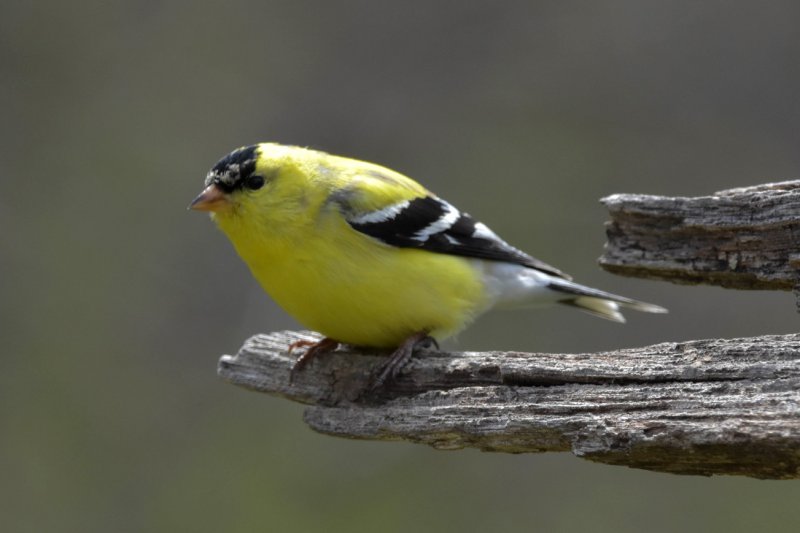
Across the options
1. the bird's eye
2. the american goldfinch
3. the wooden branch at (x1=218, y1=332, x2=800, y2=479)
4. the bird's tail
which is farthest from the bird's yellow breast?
the bird's tail

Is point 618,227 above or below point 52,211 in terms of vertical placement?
below

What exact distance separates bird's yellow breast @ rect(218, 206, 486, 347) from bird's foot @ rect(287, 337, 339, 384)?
0.33ft

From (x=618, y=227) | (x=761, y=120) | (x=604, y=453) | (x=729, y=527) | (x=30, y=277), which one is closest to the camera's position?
(x=604, y=453)

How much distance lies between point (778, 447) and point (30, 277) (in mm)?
6555

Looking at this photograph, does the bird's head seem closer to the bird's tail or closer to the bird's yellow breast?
the bird's yellow breast

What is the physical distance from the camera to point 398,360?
146 inches

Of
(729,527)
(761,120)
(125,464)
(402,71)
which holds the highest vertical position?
(402,71)

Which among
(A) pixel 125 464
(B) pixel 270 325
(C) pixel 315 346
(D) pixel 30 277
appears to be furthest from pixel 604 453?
(D) pixel 30 277

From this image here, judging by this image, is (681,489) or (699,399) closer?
(699,399)

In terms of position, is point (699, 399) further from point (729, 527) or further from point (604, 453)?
point (729, 527)

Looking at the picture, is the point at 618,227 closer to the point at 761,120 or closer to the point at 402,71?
the point at 761,120

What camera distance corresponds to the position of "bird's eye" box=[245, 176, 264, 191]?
4.10 metres

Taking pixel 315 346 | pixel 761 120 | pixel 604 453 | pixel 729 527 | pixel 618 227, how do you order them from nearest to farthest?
1. pixel 604 453
2. pixel 618 227
3. pixel 315 346
4. pixel 729 527
5. pixel 761 120

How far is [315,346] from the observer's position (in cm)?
411
